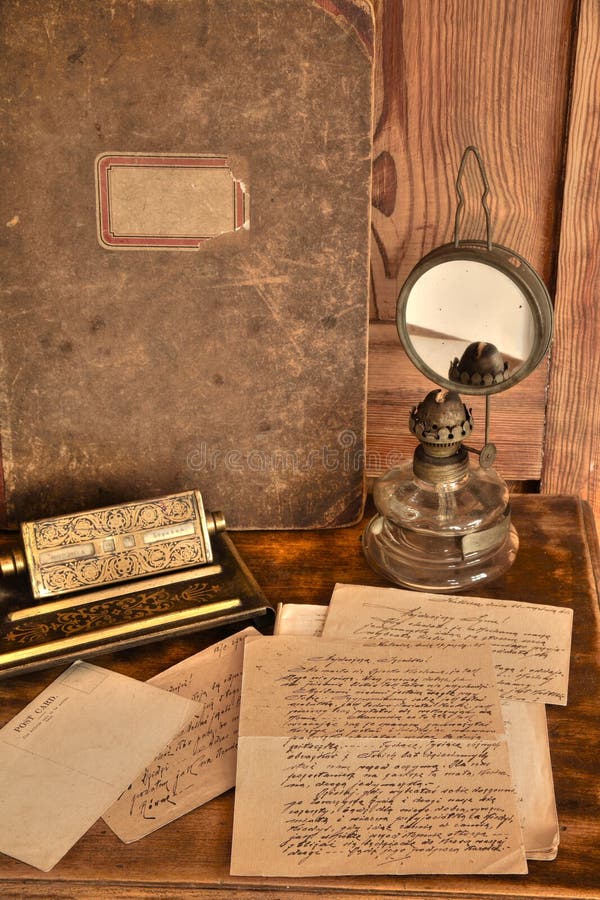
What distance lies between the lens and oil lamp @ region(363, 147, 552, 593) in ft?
3.63

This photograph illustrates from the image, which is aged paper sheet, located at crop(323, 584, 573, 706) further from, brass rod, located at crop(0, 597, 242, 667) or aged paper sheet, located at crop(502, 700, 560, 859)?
brass rod, located at crop(0, 597, 242, 667)

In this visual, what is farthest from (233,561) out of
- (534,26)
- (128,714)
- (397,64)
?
(534,26)

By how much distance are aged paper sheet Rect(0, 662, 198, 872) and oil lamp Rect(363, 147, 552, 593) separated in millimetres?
389

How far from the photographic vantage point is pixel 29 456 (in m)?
1.22

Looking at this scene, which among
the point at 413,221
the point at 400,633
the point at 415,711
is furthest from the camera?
the point at 413,221

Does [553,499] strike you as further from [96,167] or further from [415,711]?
[96,167]

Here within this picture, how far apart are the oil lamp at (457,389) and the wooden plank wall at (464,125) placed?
109mm

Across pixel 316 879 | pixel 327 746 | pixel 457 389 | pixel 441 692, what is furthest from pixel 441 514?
pixel 316 879

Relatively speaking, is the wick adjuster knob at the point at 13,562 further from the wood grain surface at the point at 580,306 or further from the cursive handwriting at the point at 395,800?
the wood grain surface at the point at 580,306

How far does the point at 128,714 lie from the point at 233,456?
1.39ft

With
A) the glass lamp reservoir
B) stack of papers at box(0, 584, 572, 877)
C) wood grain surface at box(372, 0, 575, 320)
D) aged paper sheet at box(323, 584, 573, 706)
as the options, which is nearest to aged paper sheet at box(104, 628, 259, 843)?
stack of papers at box(0, 584, 572, 877)

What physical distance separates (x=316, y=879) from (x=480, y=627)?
389 millimetres

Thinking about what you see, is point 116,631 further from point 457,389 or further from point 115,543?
point 457,389

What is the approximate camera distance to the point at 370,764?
846 millimetres
